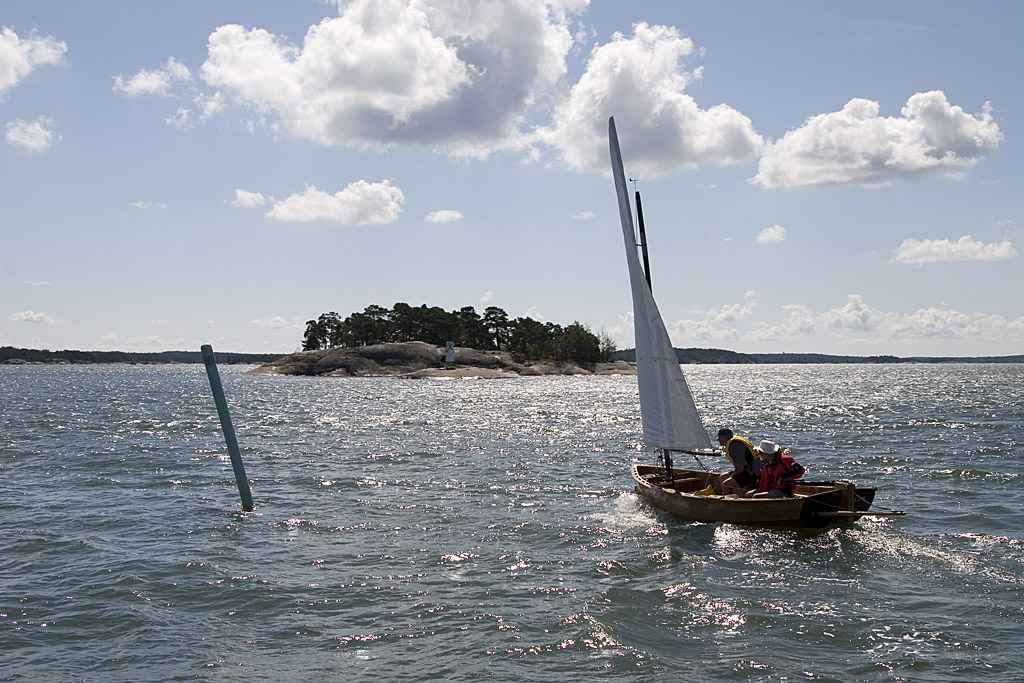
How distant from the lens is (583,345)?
179m

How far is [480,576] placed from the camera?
15.9m

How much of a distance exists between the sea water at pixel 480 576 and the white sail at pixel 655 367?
240 cm

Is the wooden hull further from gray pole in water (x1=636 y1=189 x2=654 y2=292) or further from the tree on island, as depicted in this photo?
the tree on island

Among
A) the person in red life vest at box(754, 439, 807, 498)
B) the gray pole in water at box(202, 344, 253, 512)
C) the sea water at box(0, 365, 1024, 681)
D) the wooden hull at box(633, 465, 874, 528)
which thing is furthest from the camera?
the gray pole in water at box(202, 344, 253, 512)

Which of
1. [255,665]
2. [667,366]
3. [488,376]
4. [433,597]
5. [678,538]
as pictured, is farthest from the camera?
[488,376]

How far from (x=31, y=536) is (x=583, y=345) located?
Answer: 161730 mm

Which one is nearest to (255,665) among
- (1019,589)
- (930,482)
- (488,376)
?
(1019,589)

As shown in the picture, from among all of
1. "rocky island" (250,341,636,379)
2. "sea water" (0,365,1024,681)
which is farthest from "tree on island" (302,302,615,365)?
"sea water" (0,365,1024,681)

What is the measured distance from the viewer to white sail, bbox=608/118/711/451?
873 inches

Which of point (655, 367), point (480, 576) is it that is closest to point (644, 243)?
point (655, 367)

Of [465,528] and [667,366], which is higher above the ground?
[667,366]

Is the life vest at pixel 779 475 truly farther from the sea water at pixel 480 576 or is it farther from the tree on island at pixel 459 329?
the tree on island at pixel 459 329

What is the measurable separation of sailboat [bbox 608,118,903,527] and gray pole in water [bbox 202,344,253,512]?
35.9 ft

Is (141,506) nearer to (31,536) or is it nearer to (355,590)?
(31,536)
